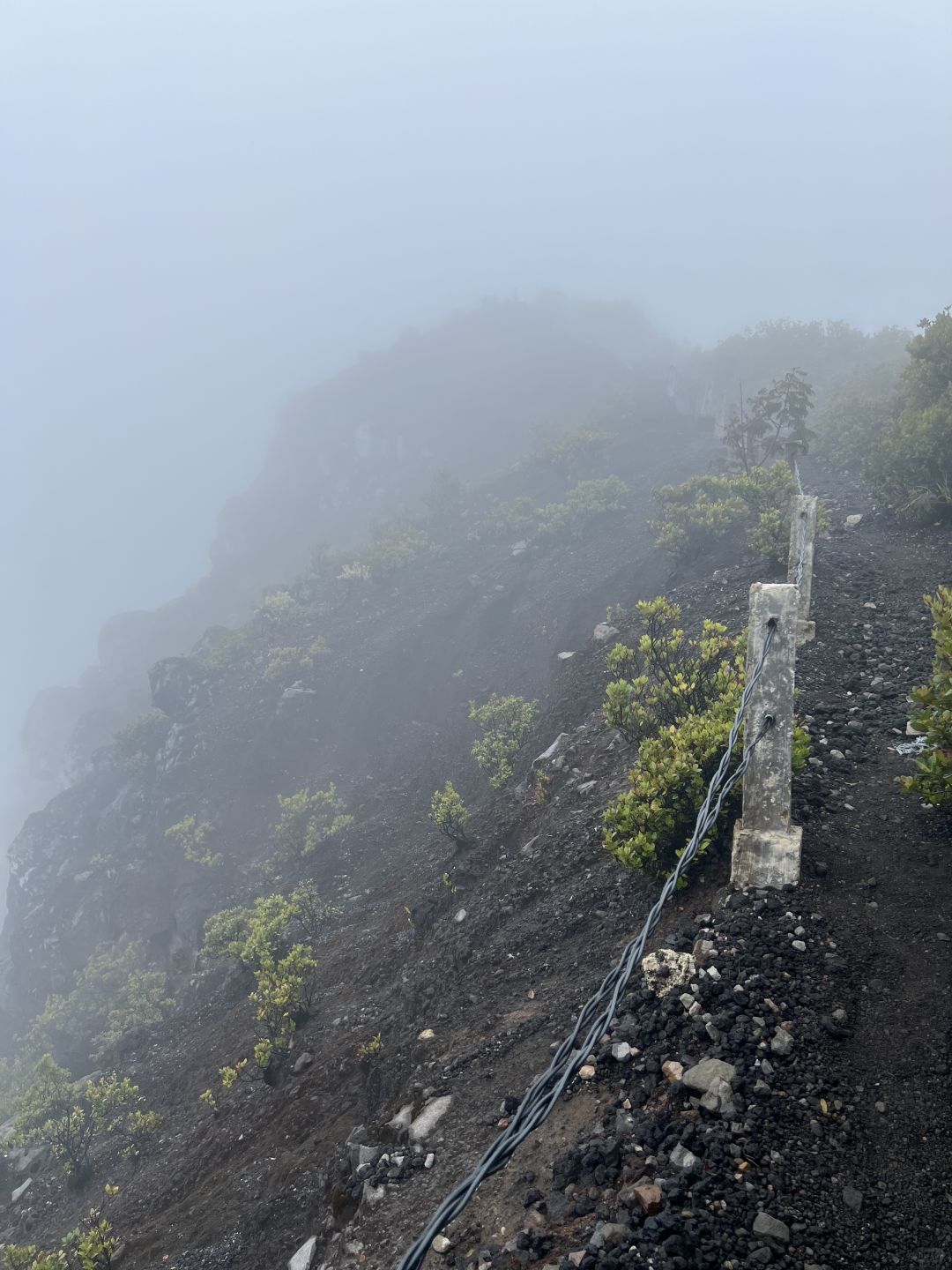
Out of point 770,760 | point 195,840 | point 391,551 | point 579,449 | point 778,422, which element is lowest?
point 195,840

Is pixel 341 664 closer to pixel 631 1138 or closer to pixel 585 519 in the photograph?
pixel 585 519

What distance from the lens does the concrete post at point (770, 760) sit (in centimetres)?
450

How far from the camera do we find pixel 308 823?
1861cm

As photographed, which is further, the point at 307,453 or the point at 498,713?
the point at 307,453

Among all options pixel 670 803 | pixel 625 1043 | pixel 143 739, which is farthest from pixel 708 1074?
pixel 143 739

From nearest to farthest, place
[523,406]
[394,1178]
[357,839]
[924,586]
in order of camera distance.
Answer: [394,1178], [924,586], [357,839], [523,406]

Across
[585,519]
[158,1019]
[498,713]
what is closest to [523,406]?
[585,519]

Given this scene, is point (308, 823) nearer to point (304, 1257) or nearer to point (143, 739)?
point (143, 739)

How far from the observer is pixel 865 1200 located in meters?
3.06

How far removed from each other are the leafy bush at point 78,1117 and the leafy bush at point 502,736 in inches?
314

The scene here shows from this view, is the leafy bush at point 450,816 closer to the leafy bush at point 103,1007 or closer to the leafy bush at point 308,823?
the leafy bush at point 308,823

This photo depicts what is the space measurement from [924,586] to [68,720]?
6989 centimetres

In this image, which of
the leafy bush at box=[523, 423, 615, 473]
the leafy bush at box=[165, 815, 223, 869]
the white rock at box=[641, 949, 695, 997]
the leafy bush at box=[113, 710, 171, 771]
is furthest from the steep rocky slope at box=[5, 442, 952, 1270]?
the leafy bush at box=[523, 423, 615, 473]

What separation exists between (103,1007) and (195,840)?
5281 mm
